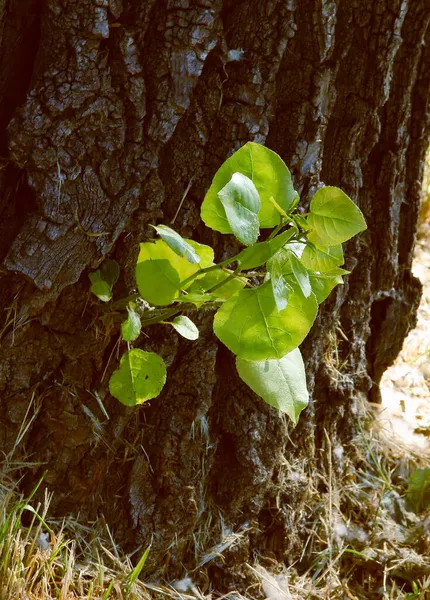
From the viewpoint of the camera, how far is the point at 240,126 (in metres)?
1.47

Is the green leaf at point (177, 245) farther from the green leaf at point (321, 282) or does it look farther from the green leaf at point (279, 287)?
the green leaf at point (321, 282)

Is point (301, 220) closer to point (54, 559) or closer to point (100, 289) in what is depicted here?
point (100, 289)

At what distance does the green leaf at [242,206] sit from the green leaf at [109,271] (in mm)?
415

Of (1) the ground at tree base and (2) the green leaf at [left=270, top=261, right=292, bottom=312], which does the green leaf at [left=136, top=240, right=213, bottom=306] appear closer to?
(2) the green leaf at [left=270, top=261, right=292, bottom=312]

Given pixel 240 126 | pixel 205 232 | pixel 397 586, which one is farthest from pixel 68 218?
pixel 397 586

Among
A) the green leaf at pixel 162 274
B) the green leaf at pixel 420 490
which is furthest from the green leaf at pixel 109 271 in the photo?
the green leaf at pixel 420 490

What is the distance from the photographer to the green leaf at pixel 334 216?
1137mm

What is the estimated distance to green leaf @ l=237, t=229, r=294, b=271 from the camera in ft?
3.77

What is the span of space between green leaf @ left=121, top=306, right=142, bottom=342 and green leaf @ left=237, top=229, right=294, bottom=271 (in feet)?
0.88

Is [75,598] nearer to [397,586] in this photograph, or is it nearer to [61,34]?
[397,586]

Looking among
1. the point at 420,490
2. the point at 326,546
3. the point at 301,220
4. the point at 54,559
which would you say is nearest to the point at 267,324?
the point at 301,220

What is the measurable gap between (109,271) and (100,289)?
0.06 m

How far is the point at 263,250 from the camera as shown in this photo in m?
1.17

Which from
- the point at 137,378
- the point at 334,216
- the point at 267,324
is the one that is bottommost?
the point at 137,378
